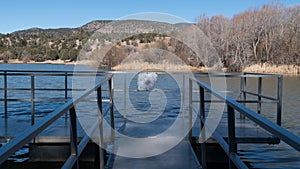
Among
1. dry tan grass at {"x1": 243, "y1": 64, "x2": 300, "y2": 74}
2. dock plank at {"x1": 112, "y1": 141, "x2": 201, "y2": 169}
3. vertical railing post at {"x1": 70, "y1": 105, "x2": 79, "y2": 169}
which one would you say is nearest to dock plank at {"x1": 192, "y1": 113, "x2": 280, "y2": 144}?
dock plank at {"x1": 112, "y1": 141, "x2": 201, "y2": 169}

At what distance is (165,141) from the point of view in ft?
12.2

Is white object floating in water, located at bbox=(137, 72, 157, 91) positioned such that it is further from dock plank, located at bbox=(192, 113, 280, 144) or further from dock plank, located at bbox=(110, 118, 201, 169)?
dock plank, located at bbox=(110, 118, 201, 169)

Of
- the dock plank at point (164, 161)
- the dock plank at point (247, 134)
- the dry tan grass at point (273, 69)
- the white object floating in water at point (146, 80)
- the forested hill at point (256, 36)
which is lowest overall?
the dock plank at point (164, 161)

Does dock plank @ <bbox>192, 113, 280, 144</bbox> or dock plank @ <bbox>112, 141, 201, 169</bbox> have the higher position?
dock plank @ <bbox>192, 113, 280, 144</bbox>

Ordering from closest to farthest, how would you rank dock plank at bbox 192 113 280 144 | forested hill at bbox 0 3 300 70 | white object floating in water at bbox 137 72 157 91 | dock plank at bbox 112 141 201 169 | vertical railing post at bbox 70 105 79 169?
vertical railing post at bbox 70 105 79 169 → dock plank at bbox 112 141 201 169 → dock plank at bbox 192 113 280 144 → white object floating in water at bbox 137 72 157 91 → forested hill at bbox 0 3 300 70

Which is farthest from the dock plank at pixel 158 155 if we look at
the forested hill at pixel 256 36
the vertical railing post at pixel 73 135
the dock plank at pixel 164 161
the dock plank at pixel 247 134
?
the forested hill at pixel 256 36

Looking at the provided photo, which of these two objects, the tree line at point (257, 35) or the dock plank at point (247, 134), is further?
the tree line at point (257, 35)

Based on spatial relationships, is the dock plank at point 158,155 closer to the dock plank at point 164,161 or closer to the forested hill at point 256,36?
the dock plank at point 164,161

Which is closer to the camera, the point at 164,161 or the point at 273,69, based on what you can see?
the point at 164,161

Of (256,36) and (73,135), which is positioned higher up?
(256,36)

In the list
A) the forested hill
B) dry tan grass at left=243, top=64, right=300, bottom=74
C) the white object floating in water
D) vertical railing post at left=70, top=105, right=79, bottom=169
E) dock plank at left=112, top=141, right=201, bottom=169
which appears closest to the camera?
vertical railing post at left=70, top=105, right=79, bottom=169

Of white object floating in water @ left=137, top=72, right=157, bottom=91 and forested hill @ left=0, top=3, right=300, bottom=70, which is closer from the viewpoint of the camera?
white object floating in water @ left=137, top=72, right=157, bottom=91

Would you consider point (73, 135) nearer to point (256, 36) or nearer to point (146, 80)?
point (146, 80)

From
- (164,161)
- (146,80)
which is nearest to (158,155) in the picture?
(164,161)
